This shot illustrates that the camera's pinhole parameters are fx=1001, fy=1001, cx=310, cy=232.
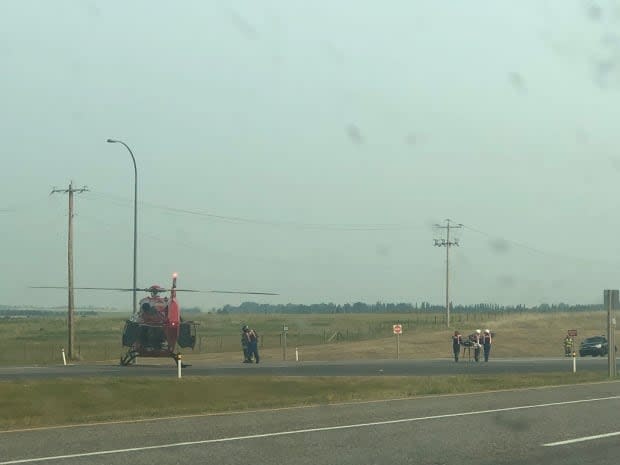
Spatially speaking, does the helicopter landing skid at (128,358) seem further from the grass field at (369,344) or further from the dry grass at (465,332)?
the grass field at (369,344)

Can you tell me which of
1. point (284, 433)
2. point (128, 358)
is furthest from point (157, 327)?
point (284, 433)

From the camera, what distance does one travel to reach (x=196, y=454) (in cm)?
1257

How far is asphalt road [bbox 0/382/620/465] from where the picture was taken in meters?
12.3

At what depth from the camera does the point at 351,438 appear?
46.8ft

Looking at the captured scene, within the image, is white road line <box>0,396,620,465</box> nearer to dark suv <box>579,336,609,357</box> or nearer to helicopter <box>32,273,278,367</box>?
helicopter <box>32,273,278,367</box>

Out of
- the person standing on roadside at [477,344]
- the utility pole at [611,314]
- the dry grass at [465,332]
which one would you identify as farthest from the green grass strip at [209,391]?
the dry grass at [465,332]

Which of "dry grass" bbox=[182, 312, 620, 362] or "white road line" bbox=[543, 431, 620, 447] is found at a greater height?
"white road line" bbox=[543, 431, 620, 447]

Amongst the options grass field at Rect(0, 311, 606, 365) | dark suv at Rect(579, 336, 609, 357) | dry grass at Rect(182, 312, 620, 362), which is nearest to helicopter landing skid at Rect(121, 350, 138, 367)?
dry grass at Rect(182, 312, 620, 362)

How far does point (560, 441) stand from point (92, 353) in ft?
163

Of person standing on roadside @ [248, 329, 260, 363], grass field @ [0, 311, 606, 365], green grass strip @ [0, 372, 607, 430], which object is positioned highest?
person standing on roadside @ [248, 329, 260, 363]

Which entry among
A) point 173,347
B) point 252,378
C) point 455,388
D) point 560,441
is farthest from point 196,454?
point 173,347

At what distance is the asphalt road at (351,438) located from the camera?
12.3 m

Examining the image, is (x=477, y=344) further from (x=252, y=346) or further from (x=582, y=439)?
(x=582, y=439)

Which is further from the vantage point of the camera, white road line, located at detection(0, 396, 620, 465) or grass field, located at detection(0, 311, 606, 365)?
grass field, located at detection(0, 311, 606, 365)
